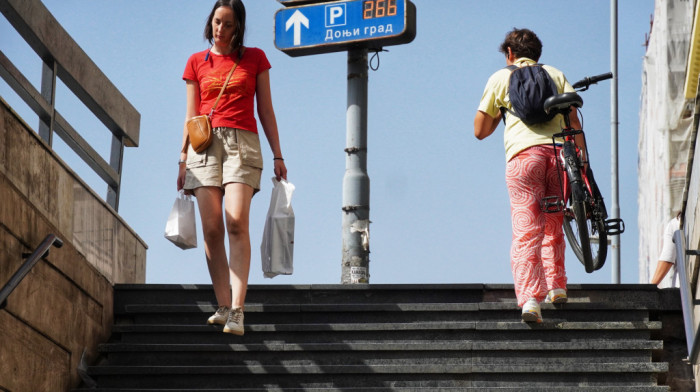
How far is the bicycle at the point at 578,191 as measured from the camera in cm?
741

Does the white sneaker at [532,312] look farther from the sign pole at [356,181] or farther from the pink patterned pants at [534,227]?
the sign pole at [356,181]

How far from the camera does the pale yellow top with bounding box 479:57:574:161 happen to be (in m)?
7.74

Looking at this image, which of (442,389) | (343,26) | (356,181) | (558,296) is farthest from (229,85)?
(343,26)

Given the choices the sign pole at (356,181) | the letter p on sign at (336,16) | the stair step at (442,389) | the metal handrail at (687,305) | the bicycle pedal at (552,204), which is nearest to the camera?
the metal handrail at (687,305)

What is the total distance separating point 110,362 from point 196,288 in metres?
0.79

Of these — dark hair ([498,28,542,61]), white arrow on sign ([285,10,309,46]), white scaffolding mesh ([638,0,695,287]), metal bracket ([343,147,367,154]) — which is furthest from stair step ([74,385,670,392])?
white scaffolding mesh ([638,0,695,287])

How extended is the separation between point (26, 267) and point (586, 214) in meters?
3.51

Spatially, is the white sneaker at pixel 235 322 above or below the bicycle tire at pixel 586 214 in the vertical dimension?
below

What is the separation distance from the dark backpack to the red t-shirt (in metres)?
1.58

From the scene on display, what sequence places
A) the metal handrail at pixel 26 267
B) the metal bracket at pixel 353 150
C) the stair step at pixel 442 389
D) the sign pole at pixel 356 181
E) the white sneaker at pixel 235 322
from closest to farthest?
the metal handrail at pixel 26 267 → the stair step at pixel 442 389 → the white sneaker at pixel 235 322 → the sign pole at pixel 356 181 → the metal bracket at pixel 353 150

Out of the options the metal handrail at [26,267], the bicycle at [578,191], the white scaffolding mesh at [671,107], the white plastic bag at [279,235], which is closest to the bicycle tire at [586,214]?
the bicycle at [578,191]

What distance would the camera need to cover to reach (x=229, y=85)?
7445 millimetres

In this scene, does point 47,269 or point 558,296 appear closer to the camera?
point 47,269

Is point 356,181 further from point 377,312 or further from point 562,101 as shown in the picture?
point 562,101
